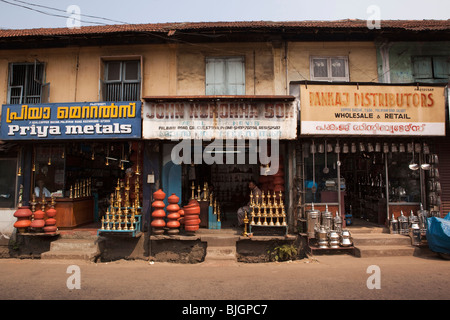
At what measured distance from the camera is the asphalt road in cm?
483

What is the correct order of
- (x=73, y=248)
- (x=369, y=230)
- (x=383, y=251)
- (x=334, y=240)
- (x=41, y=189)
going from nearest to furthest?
1. (x=383, y=251)
2. (x=334, y=240)
3. (x=73, y=248)
4. (x=369, y=230)
5. (x=41, y=189)

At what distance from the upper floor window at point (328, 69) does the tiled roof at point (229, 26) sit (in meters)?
1.03

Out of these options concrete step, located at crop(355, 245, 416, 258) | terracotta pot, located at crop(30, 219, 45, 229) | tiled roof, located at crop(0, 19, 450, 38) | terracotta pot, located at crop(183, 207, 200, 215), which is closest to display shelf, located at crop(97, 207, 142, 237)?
terracotta pot, located at crop(183, 207, 200, 215)

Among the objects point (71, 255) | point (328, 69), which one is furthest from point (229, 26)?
point (71, 255)

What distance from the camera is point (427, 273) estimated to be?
5781 mm

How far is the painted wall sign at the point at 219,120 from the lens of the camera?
25.0ft

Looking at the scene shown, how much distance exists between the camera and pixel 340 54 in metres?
8.87

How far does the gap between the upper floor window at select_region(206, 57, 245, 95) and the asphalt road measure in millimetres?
5445

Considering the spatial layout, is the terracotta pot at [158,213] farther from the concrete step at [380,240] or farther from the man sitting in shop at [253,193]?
the concrete step at [380,240]

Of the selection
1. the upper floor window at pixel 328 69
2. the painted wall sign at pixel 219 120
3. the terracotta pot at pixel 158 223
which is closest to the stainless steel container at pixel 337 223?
the painted wall sign at pixel 219 120

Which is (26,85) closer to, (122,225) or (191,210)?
(122,225)

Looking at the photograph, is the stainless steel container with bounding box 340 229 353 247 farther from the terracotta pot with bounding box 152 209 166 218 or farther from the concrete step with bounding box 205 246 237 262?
the terracotta pot with bounding box 152 209 166 218

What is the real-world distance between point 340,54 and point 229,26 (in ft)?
12.6

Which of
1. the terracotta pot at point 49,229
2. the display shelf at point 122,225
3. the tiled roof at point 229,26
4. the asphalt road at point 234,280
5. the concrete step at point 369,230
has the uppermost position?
the tiled roof at point 229,26
